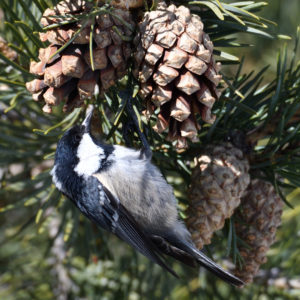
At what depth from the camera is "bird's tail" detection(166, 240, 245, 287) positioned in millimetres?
1052

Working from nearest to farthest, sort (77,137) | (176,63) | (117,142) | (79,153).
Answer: (176,63), (117,142), (77,137), (79,153)

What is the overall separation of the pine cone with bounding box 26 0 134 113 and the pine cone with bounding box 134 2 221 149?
1.3 inches

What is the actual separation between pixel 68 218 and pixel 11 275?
1.18ft

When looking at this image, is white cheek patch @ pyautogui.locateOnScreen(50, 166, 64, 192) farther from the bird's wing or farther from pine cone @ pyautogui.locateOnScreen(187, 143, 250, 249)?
pine cone @ pyautogui.locateOnScreen(187, 143, 250, 249)

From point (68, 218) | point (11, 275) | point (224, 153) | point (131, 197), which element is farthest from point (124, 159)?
point (11, 275)

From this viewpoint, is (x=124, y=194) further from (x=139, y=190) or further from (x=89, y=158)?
(x=89, y=158)

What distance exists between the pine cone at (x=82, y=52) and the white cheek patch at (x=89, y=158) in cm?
50

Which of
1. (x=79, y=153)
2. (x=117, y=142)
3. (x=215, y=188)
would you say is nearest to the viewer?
(x=215, y=188)

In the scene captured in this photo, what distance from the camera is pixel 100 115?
1.04m

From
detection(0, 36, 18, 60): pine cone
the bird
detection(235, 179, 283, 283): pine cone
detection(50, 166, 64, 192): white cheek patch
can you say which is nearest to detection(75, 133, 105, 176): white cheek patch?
the bird

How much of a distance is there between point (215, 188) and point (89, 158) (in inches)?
19.9

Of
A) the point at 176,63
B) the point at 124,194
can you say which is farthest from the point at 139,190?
the point at 176,63

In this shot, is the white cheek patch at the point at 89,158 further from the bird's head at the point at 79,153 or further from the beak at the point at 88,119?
the beak at the point at 88,119

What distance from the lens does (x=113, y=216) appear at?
4.15ft
